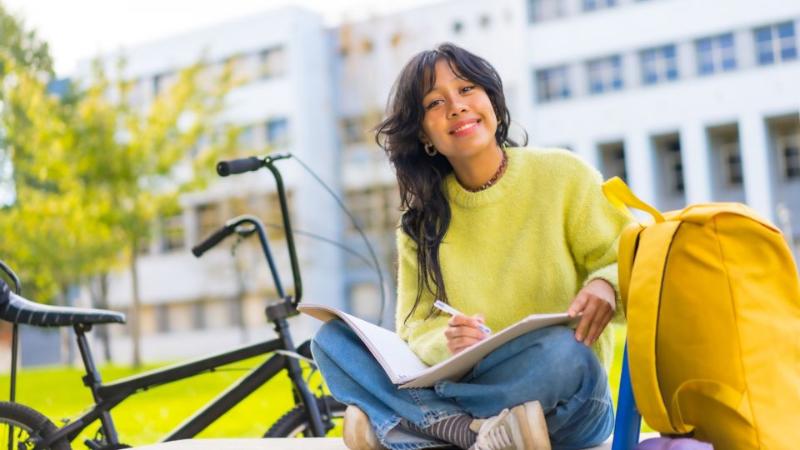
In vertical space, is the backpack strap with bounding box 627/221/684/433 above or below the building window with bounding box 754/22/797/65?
below

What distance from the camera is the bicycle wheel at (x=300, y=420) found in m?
2.44

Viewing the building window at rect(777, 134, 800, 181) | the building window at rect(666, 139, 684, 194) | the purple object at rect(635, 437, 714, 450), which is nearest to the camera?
the purple object at rect(635, 437, 714, 450)

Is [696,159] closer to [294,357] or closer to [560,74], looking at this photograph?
[560,74]

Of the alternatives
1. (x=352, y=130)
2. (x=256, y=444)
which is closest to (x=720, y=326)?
(x=256, y=444)

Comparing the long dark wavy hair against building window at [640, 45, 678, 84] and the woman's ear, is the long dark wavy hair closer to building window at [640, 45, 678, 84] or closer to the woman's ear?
the woman's ear

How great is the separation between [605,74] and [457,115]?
53.5 ft

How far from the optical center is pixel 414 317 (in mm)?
1772

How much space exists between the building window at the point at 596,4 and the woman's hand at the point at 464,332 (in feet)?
54.6

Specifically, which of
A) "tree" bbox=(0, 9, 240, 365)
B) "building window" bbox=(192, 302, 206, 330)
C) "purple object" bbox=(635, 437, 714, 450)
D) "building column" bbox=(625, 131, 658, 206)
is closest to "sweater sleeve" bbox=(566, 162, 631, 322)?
"purple object" bbox=(635, 437, 714, 450)

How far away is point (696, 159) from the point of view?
16.7 meters

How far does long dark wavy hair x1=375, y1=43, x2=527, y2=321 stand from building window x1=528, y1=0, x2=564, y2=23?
649 inches

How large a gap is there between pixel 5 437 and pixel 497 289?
114 centimetres

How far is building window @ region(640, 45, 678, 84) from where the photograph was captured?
16.9 meters

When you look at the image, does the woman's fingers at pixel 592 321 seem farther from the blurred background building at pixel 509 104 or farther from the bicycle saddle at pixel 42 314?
the blurred background building at pixel 509 104
